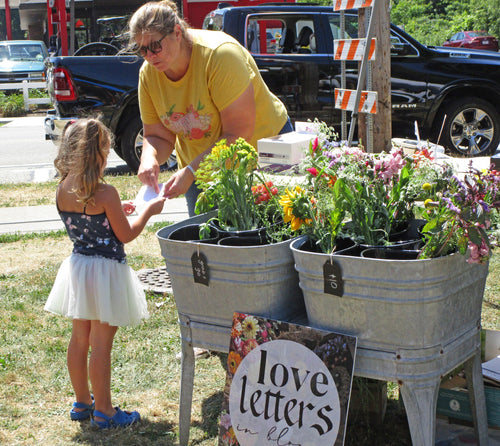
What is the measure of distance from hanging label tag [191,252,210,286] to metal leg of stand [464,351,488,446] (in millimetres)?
999

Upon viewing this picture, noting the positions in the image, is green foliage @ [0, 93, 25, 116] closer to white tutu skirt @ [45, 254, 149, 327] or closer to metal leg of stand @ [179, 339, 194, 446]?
white tutu skirt @ [45, 254, 149, 327]

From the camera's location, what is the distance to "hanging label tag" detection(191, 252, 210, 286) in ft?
8.14

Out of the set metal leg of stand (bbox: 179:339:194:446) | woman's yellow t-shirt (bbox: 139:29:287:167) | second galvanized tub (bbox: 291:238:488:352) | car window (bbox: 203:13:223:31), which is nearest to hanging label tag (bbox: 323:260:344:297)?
second galvanized tub (bbox: 291:238:488:352)

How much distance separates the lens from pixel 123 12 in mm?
17250

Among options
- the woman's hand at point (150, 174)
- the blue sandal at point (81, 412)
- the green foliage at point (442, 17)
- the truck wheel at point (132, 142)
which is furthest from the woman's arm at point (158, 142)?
the green foliage at point (442, 17)

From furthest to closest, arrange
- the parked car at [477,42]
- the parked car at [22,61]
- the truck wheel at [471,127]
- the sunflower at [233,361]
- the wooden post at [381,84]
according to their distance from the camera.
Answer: the parked car at [477,42], the parked car at [22,61], the truck wheel at [471,127], the wooden post at [381,84], the sunflower at [233,361]

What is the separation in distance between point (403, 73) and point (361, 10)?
2.33 meters

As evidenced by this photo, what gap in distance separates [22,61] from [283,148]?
20.6 m

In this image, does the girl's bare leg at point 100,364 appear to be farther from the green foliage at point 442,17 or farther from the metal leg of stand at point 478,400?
the green foliage at point 442,17

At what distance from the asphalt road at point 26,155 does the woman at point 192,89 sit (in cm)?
355

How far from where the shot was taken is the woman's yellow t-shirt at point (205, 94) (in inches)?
127

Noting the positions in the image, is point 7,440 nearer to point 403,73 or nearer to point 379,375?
point 379,375

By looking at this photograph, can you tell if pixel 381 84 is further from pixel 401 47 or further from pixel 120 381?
pixel 120 381

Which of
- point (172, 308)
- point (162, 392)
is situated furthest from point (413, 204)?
point (172, 308)
